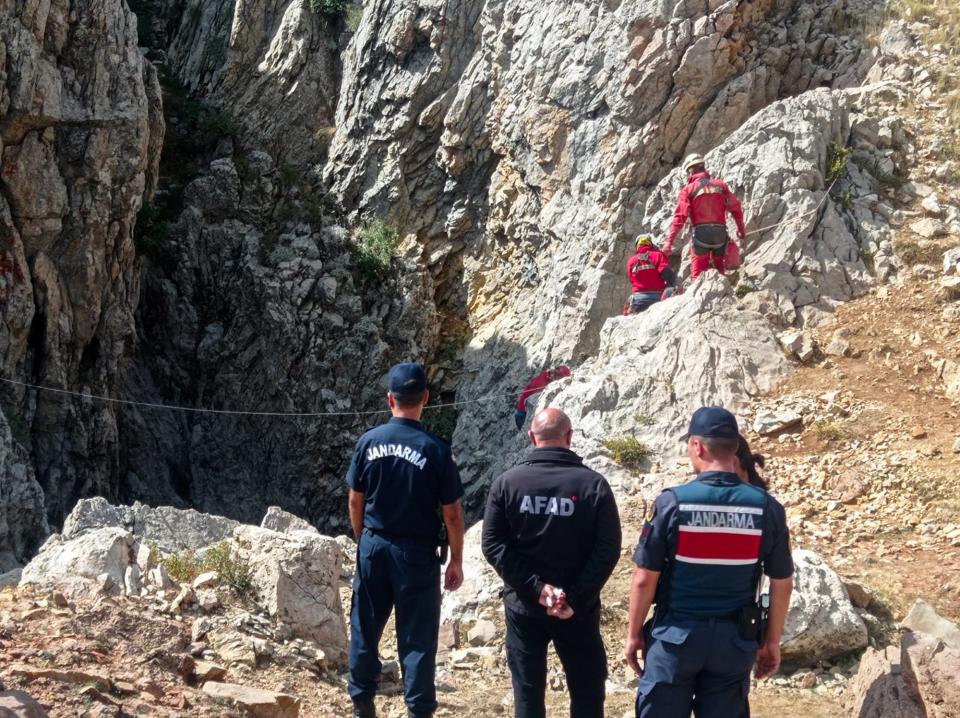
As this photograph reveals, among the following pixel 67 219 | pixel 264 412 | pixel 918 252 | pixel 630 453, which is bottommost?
pixel 264 412

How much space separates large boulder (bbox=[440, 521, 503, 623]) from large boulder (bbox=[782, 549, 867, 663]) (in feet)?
7.92

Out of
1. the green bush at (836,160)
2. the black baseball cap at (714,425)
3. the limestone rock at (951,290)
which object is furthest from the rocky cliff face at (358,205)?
the black baseball cap at (714,425)

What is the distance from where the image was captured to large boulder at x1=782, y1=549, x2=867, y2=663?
22.1 feet

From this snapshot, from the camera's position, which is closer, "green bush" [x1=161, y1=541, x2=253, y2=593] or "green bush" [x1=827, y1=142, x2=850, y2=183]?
"green bush" [x1=161, y1=541, x2=253, y2=593]

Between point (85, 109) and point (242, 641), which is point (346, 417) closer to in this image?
point (85, 109)

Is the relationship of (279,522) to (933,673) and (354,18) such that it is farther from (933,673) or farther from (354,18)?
(354,18)

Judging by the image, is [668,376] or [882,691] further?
[668,376]

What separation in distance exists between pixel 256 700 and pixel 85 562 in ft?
6.97

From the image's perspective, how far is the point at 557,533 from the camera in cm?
435

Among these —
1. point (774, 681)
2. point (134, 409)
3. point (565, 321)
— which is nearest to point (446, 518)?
point (774, 681)

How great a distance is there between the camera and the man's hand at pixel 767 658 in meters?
4.05

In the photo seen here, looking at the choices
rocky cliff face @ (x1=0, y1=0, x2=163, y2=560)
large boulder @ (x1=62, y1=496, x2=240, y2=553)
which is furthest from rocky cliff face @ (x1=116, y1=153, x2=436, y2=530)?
large boulder @ (x1=62, y1=496, x2=240, y2=553)

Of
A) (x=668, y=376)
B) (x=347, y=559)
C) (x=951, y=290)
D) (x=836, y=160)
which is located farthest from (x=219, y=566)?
(x=836, y=160)

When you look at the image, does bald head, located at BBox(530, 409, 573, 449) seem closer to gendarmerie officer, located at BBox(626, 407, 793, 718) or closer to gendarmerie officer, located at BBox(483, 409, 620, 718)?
gendarmerie officer, located at BBox(483, 409, 620, 718)
